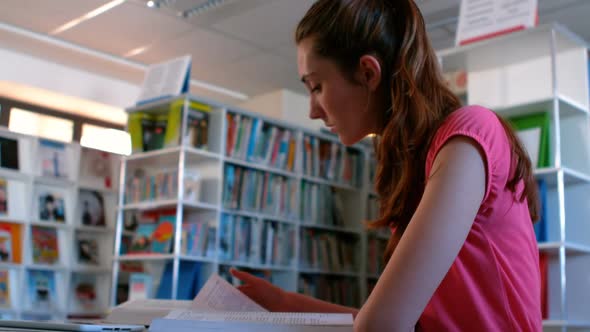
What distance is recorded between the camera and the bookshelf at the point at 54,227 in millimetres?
5777

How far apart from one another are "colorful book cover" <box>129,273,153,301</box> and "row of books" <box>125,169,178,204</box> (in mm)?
539

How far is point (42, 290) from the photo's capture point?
19.6 ft

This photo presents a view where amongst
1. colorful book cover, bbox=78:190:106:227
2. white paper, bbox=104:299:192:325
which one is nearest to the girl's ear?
white paper, bbox=104:299:192:325

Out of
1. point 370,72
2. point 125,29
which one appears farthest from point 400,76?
point 125,29

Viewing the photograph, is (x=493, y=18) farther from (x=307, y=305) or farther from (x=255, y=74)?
(x=255, y=74)

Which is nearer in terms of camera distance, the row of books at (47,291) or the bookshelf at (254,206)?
the bookshelf at (254,206)

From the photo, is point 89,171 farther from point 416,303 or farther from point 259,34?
point 416,303

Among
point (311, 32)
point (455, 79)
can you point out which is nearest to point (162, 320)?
point (311, 32)

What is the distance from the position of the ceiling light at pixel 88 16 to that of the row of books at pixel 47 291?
7.30 ft

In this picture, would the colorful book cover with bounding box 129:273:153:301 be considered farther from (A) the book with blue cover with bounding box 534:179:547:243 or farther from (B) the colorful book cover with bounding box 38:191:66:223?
(A) the book with blue cover with bounding box 534:179:547:243

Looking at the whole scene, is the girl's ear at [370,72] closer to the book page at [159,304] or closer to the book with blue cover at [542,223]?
the book page at [159,304]

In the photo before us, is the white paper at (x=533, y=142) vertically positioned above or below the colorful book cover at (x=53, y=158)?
below

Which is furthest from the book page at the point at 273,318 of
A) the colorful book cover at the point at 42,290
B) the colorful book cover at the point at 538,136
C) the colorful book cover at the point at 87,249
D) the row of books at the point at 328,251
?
the colorful book cover at the point at 87,249

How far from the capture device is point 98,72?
7.44 meters
